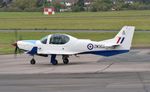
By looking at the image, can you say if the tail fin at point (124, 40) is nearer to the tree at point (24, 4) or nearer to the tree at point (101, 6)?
the tree at point (101, 6)

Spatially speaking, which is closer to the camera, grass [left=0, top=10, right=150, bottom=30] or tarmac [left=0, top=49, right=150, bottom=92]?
tarmac [left=0, top=49, right=150, bottom=92]

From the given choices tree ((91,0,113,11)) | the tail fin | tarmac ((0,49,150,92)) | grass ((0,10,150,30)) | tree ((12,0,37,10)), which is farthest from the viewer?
tree ((12,0,37,10))

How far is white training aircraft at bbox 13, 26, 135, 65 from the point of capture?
3219cm

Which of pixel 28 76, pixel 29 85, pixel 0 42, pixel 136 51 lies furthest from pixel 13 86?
pixel 0 42

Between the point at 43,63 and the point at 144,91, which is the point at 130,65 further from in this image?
the point at 144,91

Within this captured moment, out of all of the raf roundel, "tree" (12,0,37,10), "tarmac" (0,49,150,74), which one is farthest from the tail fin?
"tree" (12,0,37,10)

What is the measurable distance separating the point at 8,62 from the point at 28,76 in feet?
26.2

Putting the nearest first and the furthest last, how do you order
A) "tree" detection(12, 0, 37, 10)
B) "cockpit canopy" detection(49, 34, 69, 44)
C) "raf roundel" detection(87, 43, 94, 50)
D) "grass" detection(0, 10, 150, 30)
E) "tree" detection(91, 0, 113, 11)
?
"raf roundel" detection(87, 43, 94, 50) < "cockpit canopy" detection(49, 34, 69, 44) < "grass" detection(0, 10, 150, 30) < "tree" detection(91, 0, 113, 11) < "tree" detection(12, 0, 37, 10)

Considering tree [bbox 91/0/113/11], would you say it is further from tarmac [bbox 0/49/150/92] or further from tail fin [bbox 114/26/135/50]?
tail fin [bbox 114/26/135/50]

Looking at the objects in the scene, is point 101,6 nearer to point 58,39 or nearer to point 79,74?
point 58,39

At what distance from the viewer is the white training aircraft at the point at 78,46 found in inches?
1267

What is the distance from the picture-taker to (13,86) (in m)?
22.2

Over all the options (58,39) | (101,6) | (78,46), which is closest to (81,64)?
(78,46)

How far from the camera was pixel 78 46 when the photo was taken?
1286 inches
